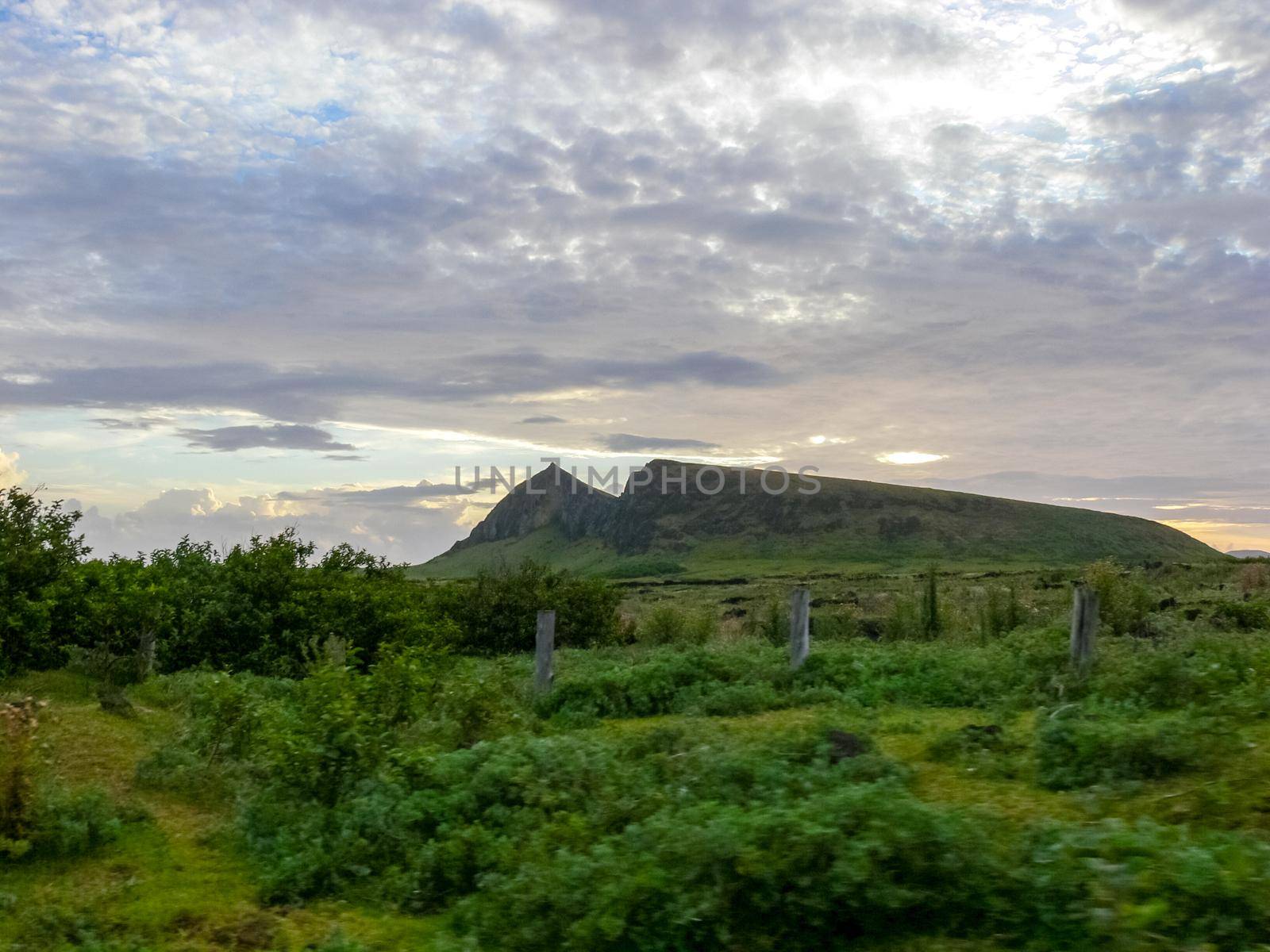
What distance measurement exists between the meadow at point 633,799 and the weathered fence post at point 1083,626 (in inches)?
7.4

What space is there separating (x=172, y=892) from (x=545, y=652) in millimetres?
A: 8363

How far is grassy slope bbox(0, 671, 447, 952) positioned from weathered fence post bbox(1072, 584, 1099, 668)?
30.8 feet

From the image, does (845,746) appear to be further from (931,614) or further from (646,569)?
(646,569)

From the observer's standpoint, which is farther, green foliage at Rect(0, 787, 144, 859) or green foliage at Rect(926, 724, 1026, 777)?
green foliage at Rect(926, 724, 1026, 777)

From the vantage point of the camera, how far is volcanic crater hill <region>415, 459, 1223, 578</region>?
360 ft

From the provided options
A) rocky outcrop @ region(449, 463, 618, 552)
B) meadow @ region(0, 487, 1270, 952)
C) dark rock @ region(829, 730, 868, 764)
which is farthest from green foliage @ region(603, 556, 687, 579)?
dark rock @ region(829, 730, 868, 764)

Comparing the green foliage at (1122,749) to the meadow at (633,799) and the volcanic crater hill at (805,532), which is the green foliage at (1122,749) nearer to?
the meadow at (633,799)

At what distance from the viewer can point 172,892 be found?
6.83 metres

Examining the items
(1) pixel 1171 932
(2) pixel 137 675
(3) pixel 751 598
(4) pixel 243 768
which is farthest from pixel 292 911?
(3) pixel 751 598

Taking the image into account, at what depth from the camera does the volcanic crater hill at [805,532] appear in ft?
360

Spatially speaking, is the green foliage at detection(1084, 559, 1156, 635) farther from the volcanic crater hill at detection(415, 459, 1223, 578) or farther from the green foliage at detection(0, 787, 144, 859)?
the volcanic crater hill at detection(415, 459, 1223, 578)

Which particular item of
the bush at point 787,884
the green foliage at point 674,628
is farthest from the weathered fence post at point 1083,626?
the green foliage at point 674,628

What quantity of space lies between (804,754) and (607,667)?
846 centimetres

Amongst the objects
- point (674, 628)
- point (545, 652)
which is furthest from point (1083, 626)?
point (674, 628)
